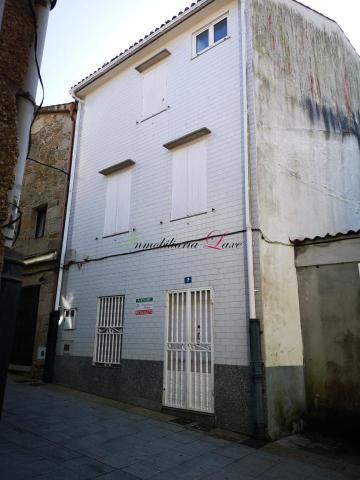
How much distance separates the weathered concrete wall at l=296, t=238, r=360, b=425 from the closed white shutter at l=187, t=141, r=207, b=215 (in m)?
2.46

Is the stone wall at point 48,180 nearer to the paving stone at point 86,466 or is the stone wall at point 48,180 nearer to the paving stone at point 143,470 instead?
the paving stone at point 86,466

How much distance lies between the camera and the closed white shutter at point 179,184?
8.47 m

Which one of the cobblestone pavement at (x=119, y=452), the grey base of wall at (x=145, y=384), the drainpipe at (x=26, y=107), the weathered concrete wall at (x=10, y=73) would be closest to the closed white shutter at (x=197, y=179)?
the grey base of wall at (x=145, y=384)

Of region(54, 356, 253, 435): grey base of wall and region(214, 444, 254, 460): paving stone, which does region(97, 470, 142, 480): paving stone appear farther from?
region(54, 356, 253, 435): grey base of wall

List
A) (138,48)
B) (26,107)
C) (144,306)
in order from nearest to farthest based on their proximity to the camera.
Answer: (26,107) < (144,306) < (138,48)

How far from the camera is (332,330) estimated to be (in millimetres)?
6875

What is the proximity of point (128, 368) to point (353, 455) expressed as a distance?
4659 mm

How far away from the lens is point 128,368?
27.3ft

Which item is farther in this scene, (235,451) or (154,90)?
(154,90)

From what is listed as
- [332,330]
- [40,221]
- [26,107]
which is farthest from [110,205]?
[26,107]

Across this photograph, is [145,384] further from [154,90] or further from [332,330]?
[154,90]

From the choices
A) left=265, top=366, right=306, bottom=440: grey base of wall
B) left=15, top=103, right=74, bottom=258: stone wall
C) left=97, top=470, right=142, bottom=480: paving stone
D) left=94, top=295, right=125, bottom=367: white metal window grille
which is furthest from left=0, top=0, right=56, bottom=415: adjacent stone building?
left=15, top=103, right=74, bottom=258: stone wall

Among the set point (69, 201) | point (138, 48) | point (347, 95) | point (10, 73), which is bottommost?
point (10, 73)

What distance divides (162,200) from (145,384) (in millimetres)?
4156
